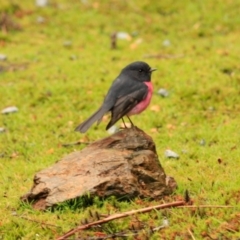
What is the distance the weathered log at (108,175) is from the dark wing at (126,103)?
317 millimetres

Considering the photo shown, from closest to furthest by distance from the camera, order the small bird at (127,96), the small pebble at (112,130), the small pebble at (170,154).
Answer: the small bird at (127,96) < the small pebble at (170,154) < the small pebble at (112,130)

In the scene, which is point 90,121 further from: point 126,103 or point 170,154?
point 170,154

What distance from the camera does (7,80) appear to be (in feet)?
37.6

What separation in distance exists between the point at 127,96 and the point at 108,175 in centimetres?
126

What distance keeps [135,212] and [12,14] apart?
10.3 metres

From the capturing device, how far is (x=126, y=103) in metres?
7.30

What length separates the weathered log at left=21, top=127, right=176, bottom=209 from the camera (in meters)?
6.34

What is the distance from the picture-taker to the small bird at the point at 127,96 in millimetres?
7203

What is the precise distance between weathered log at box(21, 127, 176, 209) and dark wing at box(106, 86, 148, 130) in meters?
0.32

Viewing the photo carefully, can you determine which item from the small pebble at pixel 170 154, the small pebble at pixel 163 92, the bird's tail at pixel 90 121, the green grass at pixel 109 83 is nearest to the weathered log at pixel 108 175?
the green grass at pixel 109 83

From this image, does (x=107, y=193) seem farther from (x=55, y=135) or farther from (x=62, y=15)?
(x=62, y=15)

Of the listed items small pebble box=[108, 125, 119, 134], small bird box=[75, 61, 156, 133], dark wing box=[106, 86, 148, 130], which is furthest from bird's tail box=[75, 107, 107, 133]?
small pebble box=[108, 125, 119, 134]

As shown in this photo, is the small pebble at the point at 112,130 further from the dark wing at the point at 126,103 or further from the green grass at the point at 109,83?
the dark wing at the point at 126,103

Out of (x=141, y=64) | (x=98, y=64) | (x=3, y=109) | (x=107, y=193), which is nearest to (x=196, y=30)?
(x=98, y=64)
